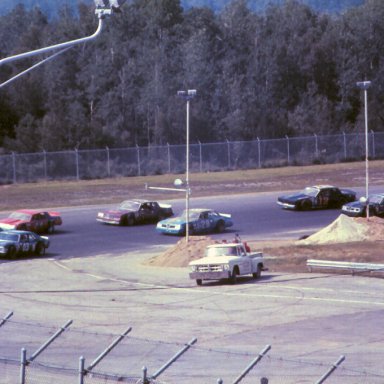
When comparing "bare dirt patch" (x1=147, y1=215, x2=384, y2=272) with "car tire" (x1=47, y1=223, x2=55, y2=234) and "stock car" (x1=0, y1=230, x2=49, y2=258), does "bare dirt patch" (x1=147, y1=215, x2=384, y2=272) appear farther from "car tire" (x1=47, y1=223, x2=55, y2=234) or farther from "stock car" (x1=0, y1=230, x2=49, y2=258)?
"car tire" (x1=47, y1=223, x2=55, y2=234)

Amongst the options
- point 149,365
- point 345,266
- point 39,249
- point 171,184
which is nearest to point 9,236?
point 39,249

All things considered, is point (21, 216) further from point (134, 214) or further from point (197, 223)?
point (197, 223)

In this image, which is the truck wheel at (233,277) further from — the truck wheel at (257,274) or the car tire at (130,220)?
the car tire at (130,220)

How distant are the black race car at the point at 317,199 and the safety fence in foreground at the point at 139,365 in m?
37.7

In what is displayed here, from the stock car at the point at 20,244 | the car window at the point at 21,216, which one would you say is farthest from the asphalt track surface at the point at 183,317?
the car window at the point at 21,216

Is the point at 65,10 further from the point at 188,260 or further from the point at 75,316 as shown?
the point at 75,316

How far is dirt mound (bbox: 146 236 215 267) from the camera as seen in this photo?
40.1 metres

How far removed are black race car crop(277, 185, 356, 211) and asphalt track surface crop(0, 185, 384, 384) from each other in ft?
47.9

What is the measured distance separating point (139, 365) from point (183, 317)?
363 inches

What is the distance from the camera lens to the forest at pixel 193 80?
313 ft

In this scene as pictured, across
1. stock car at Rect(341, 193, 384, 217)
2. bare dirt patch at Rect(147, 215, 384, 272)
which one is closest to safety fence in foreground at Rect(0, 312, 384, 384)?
bare dirt patch at Rect(147, 215, 384, 272)

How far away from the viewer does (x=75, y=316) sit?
27688 millimetres

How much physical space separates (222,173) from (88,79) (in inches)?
989

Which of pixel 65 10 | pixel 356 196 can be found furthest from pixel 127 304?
pixel 65 10
